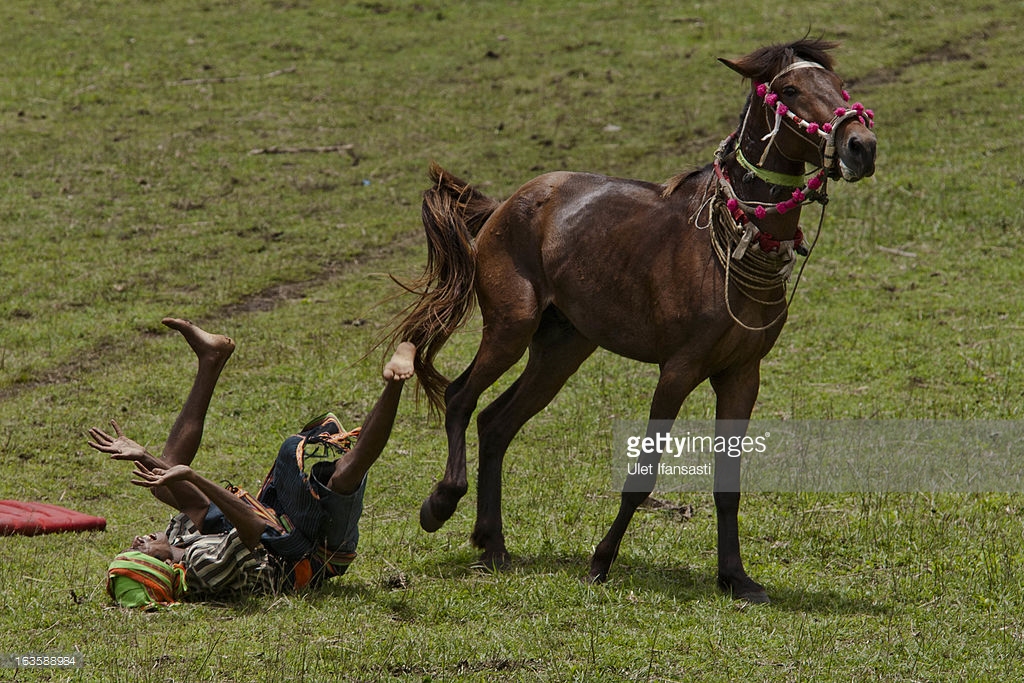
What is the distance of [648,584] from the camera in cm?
622

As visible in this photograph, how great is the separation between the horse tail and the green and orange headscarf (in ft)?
6.46

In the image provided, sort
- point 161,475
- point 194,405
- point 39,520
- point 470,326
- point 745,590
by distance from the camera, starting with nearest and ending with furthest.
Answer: point 161,475
point 745,590
point 194,405
point 39,520
point 470,326

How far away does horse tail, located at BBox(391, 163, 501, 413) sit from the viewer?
22.8 ft

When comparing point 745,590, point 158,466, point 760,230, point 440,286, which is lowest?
point 745,590

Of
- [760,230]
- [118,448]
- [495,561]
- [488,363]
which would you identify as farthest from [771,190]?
[118,448]

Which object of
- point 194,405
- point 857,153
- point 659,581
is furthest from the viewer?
point 659,581

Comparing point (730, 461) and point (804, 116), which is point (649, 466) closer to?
point (730, 461)

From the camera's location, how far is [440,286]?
23.2 feet

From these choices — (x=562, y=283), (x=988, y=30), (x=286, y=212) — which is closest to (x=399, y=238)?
(x=286, y=212)

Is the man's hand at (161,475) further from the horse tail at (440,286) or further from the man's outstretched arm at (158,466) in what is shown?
the horse tail at (440,286)

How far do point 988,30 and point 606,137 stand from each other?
8.10 meters

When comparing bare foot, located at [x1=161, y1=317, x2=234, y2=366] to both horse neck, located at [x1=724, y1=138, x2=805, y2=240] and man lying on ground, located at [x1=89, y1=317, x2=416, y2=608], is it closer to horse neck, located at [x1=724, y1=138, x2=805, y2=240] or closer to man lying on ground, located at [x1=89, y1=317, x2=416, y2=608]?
man lying on ground, located at [x1=89, y1=317, x2=416, y2=608]

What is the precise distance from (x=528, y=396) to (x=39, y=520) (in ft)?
10.2

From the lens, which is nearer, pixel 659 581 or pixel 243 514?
pixel 243 514
